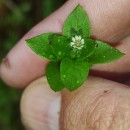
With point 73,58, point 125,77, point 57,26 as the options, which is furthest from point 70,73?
point 125,77

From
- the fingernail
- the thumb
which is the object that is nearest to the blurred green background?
the fingernail

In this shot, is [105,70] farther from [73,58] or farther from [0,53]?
[0,53]

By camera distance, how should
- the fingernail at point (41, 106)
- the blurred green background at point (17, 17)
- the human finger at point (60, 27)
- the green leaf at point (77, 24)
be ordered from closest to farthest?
the green leaf at point (77, 24) < the human finger at point (60, 27) < the fingernail at point (41, 106) < the blurred green background at point (17, 17)

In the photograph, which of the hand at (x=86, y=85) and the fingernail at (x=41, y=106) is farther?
the fingernail at (x=41, y=106)

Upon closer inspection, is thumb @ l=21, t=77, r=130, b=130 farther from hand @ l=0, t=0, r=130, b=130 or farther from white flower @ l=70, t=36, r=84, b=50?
white flower @ l=70, t=36, r=84, b=50

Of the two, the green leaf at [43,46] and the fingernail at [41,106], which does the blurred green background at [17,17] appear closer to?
the fingernail at [41,106]

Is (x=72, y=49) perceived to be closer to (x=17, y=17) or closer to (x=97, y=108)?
(x=97, y=108)

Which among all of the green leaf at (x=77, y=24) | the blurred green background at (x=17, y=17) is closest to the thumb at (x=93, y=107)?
the green leaf at (x=77, y=24)
